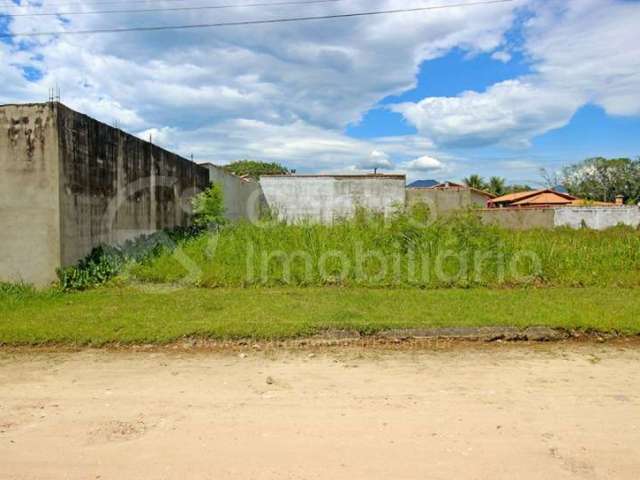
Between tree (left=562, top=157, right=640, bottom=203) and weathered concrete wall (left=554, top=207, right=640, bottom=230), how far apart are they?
2935 cm

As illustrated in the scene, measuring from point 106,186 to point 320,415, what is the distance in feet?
26.5

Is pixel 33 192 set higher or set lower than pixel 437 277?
higher

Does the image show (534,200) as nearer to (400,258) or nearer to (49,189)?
(400,258)

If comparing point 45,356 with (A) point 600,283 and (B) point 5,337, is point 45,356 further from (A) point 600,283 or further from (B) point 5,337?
(A) point 600,283

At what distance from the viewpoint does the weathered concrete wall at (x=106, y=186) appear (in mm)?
8586

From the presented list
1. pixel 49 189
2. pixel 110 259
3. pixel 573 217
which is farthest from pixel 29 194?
pixel 573 217

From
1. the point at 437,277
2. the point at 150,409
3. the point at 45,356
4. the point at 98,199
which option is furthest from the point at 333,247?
the point at 150,409

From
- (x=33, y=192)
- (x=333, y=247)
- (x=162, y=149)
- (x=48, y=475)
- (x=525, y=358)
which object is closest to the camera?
(x=48, y=475)

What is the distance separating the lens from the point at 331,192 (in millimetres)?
24062

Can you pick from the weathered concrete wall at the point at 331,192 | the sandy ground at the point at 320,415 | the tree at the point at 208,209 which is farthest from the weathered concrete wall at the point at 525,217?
the sandy ground at the point at 320,415

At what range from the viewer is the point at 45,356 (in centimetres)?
536

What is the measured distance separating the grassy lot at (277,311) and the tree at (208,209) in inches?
264

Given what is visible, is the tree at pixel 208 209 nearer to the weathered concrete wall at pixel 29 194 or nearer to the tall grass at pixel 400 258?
the tall grass at pixel 400 258

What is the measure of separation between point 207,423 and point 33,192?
6725 millimetres
